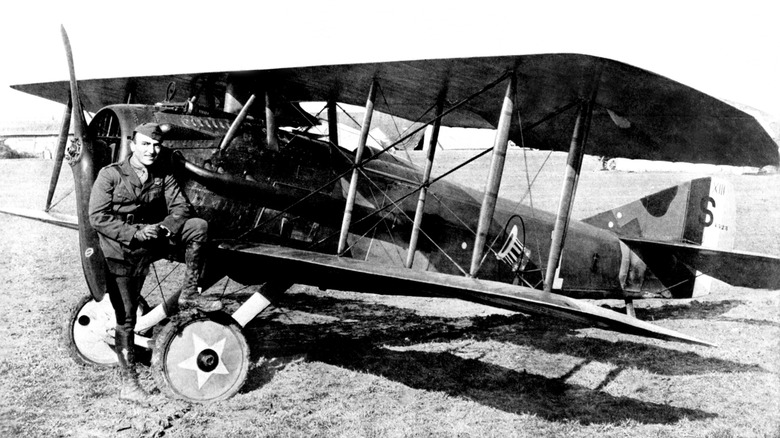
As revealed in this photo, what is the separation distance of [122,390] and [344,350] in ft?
7.53

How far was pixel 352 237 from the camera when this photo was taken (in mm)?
5652

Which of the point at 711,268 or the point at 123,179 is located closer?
the point at 123,179

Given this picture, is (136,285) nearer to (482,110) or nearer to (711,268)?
(482,110)

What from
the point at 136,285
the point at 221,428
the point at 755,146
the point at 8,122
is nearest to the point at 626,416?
the point at 755,146

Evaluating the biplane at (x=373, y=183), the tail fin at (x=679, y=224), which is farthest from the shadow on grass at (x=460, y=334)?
the tail fin at (x=679, y=224)

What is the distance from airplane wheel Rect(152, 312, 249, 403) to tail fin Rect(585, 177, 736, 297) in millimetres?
5516

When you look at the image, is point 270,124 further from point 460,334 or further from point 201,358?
point 460,334

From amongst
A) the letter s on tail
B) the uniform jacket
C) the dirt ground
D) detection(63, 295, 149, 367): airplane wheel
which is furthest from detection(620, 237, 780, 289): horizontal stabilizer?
A: detection(63, 295, 149, 367): airplane wheel

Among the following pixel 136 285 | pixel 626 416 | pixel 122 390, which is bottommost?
pixel 122 390

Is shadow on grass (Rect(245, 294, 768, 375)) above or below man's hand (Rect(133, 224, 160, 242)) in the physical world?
below

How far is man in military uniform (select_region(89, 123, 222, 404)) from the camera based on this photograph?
4.00m


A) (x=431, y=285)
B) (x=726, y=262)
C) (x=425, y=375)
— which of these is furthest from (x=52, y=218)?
(x=726, y=262)

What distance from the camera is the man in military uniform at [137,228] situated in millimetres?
4004

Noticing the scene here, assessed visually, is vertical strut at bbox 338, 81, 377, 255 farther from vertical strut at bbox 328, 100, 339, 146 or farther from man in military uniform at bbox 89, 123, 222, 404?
man in military uniform at bbox 89, 123, 222, 404
